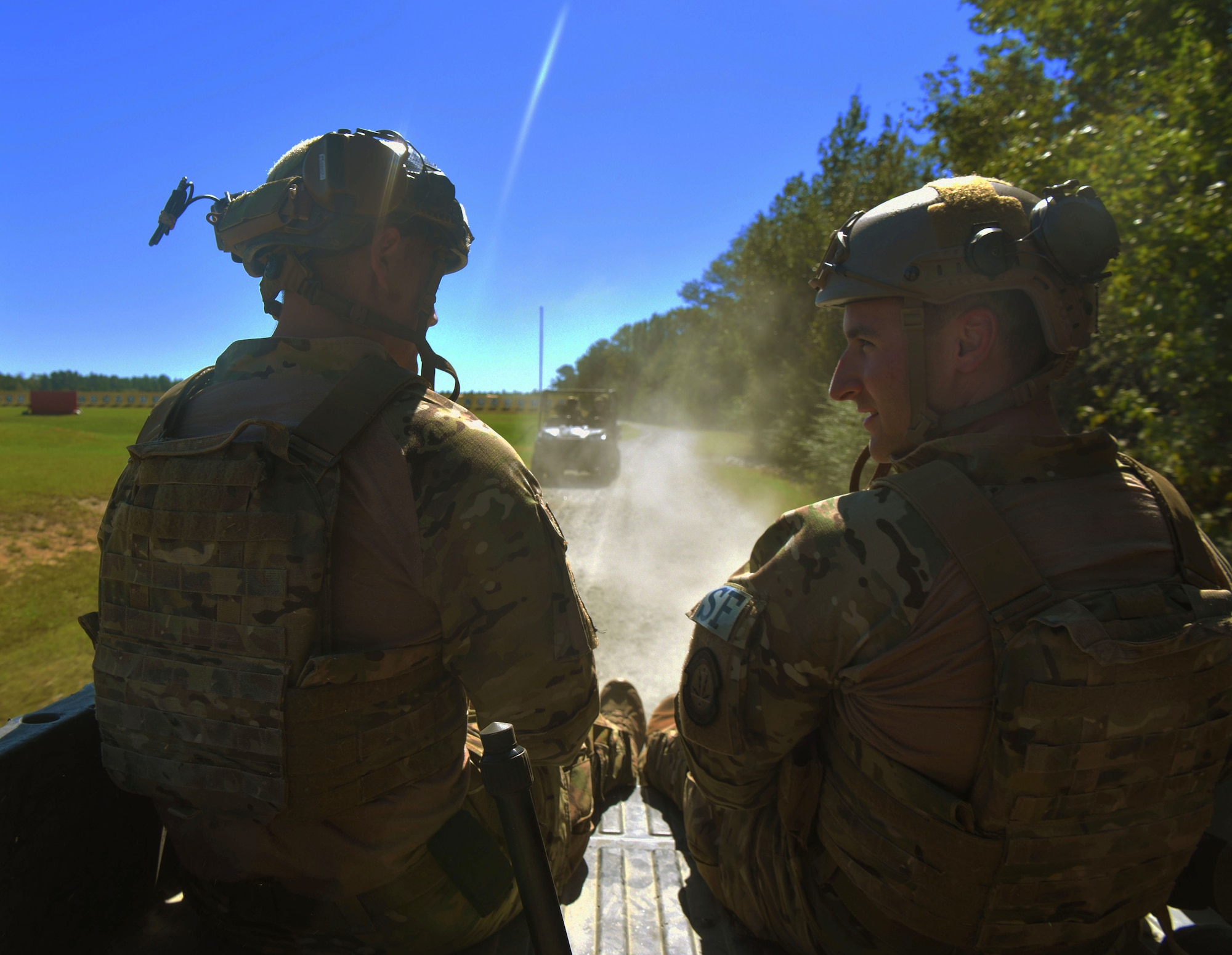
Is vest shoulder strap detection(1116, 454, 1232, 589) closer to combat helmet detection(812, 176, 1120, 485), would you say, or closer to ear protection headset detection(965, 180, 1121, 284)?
combat helmet detection(812, 176, 1120, 485)

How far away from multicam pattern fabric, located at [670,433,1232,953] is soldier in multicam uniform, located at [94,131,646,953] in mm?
539

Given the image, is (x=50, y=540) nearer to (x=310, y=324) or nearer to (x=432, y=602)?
(x=310, y=324)

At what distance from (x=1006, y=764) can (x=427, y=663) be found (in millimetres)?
1323

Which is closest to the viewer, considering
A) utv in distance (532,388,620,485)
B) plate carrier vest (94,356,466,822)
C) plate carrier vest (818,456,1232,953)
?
plate carrier vest (818,456,1232,953)

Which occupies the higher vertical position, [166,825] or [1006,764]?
[1006,764]

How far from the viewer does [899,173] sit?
2061cm

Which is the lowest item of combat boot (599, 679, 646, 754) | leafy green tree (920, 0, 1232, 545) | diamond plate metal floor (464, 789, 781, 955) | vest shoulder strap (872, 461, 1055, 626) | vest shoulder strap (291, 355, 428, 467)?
diamond plate metal floor (464, 789, 781, 955)

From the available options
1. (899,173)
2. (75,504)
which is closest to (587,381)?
(899,173)

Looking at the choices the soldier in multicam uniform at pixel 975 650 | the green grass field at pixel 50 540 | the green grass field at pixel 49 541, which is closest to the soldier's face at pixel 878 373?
the soldier in multicam uniform at pixel 975 650

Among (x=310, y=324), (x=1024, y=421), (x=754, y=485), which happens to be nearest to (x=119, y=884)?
(x=310, y=324)

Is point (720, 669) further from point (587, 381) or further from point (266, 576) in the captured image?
point (587, 381)

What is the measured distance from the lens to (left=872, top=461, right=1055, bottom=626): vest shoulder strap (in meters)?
1.47

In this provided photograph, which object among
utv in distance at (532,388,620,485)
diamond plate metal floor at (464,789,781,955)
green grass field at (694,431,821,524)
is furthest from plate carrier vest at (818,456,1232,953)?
utv in distance at (532,388,620,485)

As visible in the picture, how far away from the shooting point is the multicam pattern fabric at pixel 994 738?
4.74 ft
